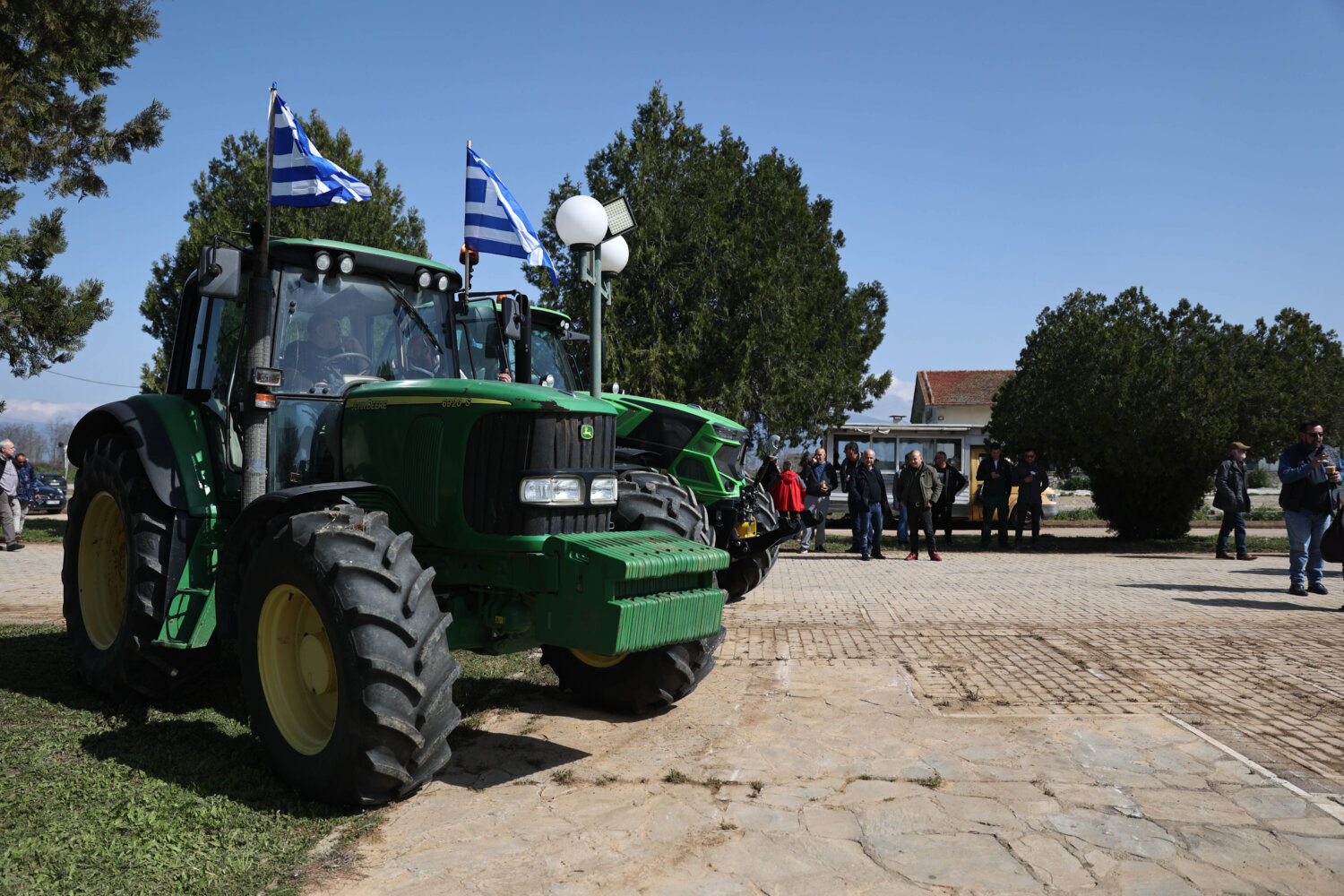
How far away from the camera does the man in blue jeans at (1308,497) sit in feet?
34.9

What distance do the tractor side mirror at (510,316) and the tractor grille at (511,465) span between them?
1.41m

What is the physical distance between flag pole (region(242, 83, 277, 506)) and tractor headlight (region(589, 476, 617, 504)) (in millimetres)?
1702

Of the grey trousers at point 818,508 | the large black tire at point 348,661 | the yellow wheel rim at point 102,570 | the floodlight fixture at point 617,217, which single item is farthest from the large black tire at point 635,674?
the grey trousers at point 818,508

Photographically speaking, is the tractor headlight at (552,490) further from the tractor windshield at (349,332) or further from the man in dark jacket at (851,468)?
the man in dark jacket at (851,468)

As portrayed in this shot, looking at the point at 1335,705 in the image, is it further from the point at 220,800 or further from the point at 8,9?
the point at 8,9

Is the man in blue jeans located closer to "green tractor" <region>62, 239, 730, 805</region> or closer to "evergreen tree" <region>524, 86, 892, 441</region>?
"green tractor" <region>62, 239, 730, 805</region>

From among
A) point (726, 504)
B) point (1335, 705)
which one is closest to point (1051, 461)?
point (726, 504)

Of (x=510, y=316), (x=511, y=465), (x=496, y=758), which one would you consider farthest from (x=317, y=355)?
(x=496, y=758)

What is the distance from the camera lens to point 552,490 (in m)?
4.61

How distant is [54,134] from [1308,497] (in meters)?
18.2

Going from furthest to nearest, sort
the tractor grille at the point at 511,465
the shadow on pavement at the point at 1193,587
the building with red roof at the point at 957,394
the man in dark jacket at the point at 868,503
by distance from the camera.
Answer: the building with red roof at the point at 957,394 < the man in dark jacket at the point at 868,503 < the shadow on pavement at the point at 1193,587 < the tractor grille at the point at 511,465

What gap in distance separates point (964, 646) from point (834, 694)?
6.78 feet

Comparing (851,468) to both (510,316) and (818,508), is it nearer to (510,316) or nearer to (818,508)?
(818,508)

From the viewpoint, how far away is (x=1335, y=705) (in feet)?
19.1
